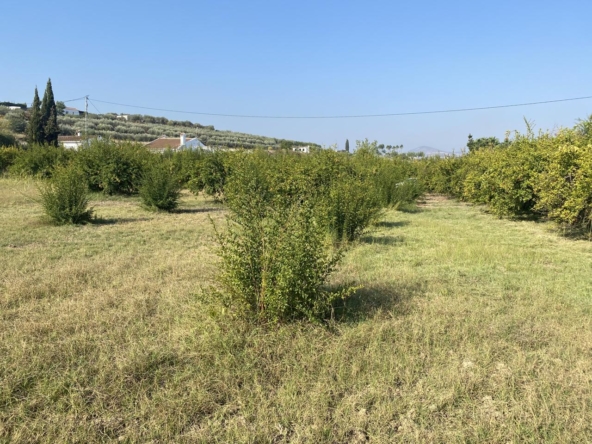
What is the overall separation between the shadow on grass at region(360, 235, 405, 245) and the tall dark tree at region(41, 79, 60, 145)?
125ft

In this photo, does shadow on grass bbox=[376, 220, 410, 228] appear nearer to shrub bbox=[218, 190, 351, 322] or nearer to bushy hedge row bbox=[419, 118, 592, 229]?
bushy hedge row bbox=[419, 118, 592, 229]

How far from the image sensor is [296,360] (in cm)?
297

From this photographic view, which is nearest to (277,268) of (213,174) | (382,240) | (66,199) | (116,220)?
(382,240)

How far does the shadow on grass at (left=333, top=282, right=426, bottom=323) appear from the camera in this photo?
3793 mm

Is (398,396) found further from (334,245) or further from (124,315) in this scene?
(334,245)

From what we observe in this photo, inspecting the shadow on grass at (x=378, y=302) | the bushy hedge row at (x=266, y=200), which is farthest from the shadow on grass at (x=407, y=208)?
the shadow on grass at (x=378, y=302)

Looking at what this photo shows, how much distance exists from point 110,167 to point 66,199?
6613 millimetres

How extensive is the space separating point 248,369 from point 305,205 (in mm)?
1549

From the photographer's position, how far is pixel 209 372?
276cm

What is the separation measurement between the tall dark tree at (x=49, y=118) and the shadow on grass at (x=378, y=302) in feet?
133

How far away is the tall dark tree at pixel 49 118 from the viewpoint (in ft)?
124

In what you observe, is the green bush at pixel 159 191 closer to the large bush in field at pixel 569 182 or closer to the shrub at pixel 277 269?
the shrub at pixel 277 269

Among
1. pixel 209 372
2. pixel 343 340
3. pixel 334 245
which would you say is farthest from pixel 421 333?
pixel 334 245

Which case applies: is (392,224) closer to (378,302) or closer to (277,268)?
(378,302)
